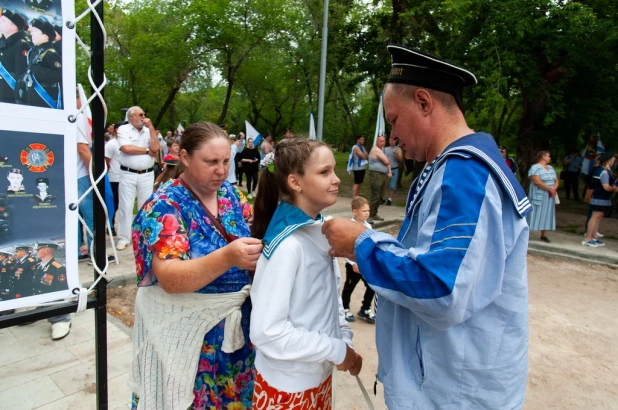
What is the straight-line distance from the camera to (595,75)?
12234mm

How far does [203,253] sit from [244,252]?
323mm

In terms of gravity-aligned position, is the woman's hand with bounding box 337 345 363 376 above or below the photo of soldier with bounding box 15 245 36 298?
below

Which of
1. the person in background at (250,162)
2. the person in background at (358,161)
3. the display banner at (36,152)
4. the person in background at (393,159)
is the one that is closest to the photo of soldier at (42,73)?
the display banner at (36,152)

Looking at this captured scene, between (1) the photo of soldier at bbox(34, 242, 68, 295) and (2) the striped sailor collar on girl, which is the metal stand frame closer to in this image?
(1) the photo of soldier at bbox(34, 242, 68, 295)

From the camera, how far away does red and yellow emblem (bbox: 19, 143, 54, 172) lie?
1247 mm

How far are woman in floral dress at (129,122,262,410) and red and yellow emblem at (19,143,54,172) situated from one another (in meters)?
0.46

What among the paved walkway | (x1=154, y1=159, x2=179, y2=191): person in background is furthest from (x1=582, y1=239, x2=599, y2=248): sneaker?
(x1=154, y1=159, x2=179, y2=191): person in background

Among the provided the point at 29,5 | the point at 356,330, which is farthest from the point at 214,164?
the point at 356,330

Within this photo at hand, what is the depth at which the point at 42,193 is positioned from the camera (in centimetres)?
130

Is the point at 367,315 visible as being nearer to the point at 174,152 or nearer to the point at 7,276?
the point at 7,276

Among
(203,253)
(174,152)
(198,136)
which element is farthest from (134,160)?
(203,253)

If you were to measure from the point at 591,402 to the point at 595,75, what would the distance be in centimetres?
1196

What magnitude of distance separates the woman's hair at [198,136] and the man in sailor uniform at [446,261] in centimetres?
77

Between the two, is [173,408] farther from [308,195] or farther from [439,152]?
[439,152]
